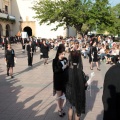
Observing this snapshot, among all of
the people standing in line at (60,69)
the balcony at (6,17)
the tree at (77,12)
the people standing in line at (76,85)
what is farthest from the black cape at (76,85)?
the balcony at (6,17)

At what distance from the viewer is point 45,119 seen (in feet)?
19.7

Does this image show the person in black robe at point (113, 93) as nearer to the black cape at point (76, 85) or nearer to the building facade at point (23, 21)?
the black cape at point (76, 85)

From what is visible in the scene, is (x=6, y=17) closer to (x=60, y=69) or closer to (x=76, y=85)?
(x=60, y=69)

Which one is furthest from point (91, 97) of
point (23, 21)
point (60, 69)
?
point (23, 21)

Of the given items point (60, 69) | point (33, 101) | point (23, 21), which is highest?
point (23, 21)

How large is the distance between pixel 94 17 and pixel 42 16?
7290 mm

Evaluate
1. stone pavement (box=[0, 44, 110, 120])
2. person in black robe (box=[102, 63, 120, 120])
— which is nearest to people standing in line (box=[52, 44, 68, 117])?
stone pavement (box=[0, 44, 110, 120])

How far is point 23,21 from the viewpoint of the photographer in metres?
49.0

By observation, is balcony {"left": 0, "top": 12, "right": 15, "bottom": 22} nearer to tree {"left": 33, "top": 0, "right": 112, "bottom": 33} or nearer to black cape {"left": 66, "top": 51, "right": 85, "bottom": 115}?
tree {"left": 33, "top": 0, "right": 112, "bottom": 33}

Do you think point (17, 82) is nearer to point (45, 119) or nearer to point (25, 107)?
point (25, 107)

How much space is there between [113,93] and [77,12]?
32331 millimetres

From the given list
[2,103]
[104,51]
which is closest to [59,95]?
[2,103]

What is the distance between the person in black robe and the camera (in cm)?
260

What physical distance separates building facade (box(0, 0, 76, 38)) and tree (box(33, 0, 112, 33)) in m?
11.6
